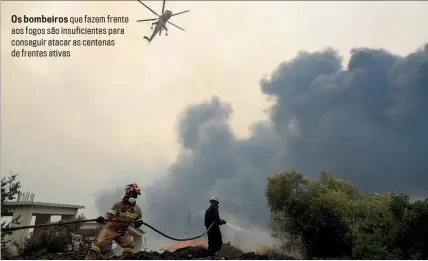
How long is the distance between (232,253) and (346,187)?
463 inches

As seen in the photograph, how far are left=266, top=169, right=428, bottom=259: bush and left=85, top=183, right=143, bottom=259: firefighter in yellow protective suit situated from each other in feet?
30.6

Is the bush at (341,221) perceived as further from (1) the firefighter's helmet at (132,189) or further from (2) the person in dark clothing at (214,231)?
(1) the firefighter's helmet at (132,189)

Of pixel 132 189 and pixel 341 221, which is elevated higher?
pixel 341 221

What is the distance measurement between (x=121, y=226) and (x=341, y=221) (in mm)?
12357

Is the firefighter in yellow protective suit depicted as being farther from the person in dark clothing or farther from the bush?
the bush

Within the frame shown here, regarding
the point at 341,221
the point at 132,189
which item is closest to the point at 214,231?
the point at 132,189

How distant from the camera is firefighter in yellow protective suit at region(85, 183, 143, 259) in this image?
8914mm

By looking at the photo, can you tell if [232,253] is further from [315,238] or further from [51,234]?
[51,234]

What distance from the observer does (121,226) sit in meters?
9.12

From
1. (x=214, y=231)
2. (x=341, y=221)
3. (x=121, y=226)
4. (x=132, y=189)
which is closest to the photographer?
(x=121, y=226)

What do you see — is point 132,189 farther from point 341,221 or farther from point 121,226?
point 341,221

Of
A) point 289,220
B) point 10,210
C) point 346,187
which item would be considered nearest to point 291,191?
point 289,220

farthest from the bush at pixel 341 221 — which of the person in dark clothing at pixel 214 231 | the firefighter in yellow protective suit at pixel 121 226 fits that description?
the firefighter in yellow protective suit at pixel 121 226

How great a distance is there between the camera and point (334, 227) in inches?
702
